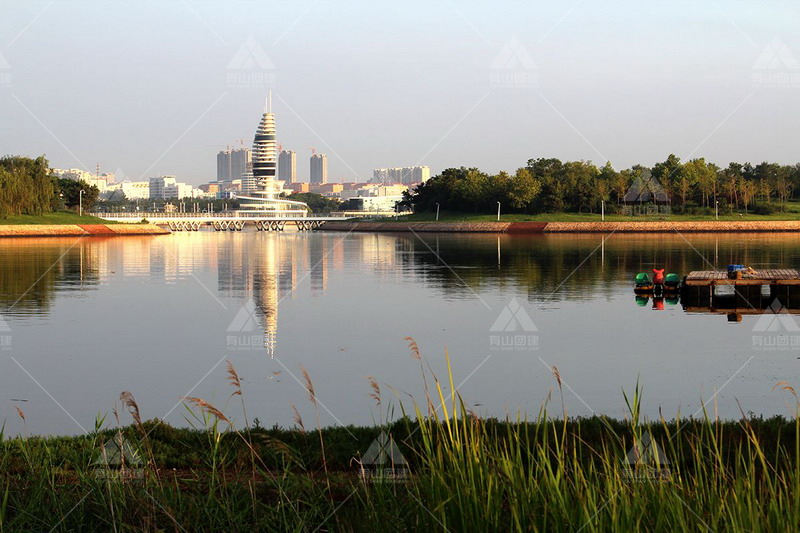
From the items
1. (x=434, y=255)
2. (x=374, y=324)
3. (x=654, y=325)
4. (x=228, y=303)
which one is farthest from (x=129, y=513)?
(x=434, y=255)

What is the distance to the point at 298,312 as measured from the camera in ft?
88.3

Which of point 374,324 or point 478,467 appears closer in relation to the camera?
point 478,467

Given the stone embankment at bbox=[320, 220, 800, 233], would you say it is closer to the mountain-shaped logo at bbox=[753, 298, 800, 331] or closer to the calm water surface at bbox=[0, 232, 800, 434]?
the calm water surface at bbox=[0, 232, 800, 434]

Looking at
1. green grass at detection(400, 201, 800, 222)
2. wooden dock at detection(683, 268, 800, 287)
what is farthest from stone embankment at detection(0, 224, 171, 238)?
wooden dock at detection(683, 268, 800, 287)

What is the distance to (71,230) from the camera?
97.1 metres

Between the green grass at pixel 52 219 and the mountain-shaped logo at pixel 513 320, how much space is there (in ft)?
255

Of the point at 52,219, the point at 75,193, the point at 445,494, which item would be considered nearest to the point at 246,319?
the point at 445,494

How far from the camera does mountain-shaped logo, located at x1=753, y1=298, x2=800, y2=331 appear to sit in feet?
76.3

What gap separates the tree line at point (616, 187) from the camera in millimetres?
121812

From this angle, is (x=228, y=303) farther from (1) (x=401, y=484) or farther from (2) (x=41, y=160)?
(2) (x=41, y=160)

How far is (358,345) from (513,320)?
19.5 feet

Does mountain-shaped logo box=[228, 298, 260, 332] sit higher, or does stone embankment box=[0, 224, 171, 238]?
stone embankment box=[0, 224, 171, 238]

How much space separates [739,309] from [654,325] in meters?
5.37

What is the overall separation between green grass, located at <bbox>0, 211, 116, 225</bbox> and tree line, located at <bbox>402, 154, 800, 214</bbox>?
5525 centimetres
